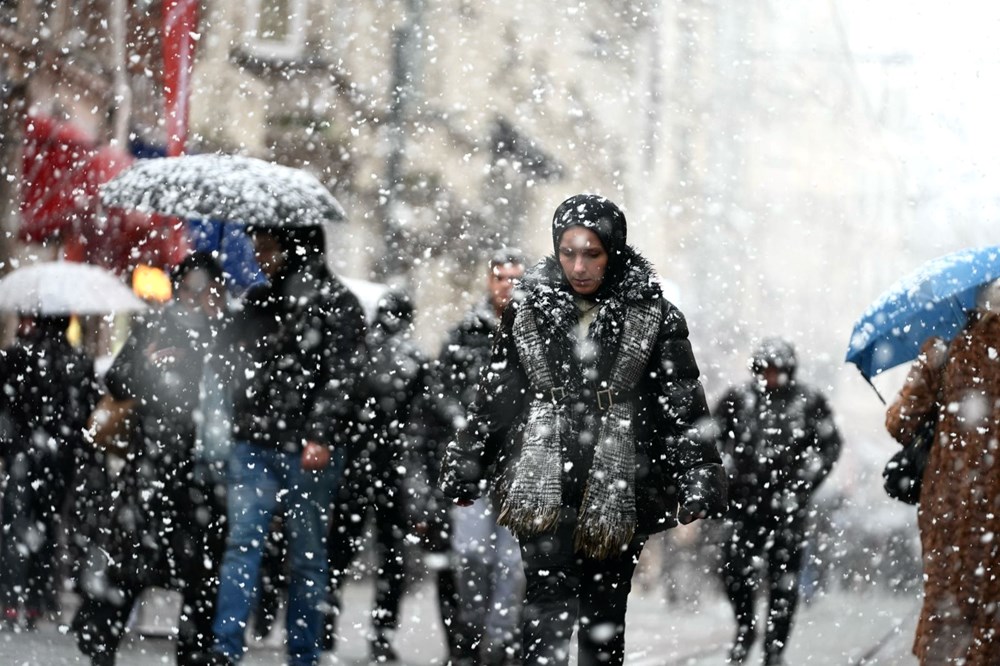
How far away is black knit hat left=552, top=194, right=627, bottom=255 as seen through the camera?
4.44 meters

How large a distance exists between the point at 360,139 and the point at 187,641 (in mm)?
12800

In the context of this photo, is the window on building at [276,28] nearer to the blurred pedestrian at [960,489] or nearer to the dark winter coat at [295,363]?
the dark winter coat at [295,363]

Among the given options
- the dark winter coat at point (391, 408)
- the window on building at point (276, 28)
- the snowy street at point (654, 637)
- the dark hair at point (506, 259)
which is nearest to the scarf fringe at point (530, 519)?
the dark hair at point (506, 259)

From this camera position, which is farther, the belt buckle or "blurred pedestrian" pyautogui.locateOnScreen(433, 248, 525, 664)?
"blurred pedestrian" pyautogui.locateOnScreen(433, 248, 525, 664)

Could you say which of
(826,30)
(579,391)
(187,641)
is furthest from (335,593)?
(826,30)

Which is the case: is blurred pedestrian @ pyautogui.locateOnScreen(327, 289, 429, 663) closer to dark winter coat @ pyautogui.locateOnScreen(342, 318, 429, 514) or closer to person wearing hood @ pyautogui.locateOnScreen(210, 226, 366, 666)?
dark winter coat @ pyautogui.locateOnScreen(342, 318, 429, 514)

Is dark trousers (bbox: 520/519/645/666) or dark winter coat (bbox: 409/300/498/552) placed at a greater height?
dark winter coat (bbox: 409/300/498/552)

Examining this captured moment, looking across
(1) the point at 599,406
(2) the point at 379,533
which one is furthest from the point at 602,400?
(2) the point at 379,533

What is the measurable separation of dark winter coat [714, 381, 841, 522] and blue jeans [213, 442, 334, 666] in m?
2.48

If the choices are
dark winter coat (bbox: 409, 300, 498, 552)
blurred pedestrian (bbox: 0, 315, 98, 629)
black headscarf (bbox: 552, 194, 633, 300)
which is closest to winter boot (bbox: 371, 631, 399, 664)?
dark winter coat (bbox: 409, 300, 498, 552)

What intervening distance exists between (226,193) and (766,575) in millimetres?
3321

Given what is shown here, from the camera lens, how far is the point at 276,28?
17.9 metres

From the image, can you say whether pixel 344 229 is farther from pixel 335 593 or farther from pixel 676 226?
pixel 335 593

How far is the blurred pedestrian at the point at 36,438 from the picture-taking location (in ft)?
23.6
